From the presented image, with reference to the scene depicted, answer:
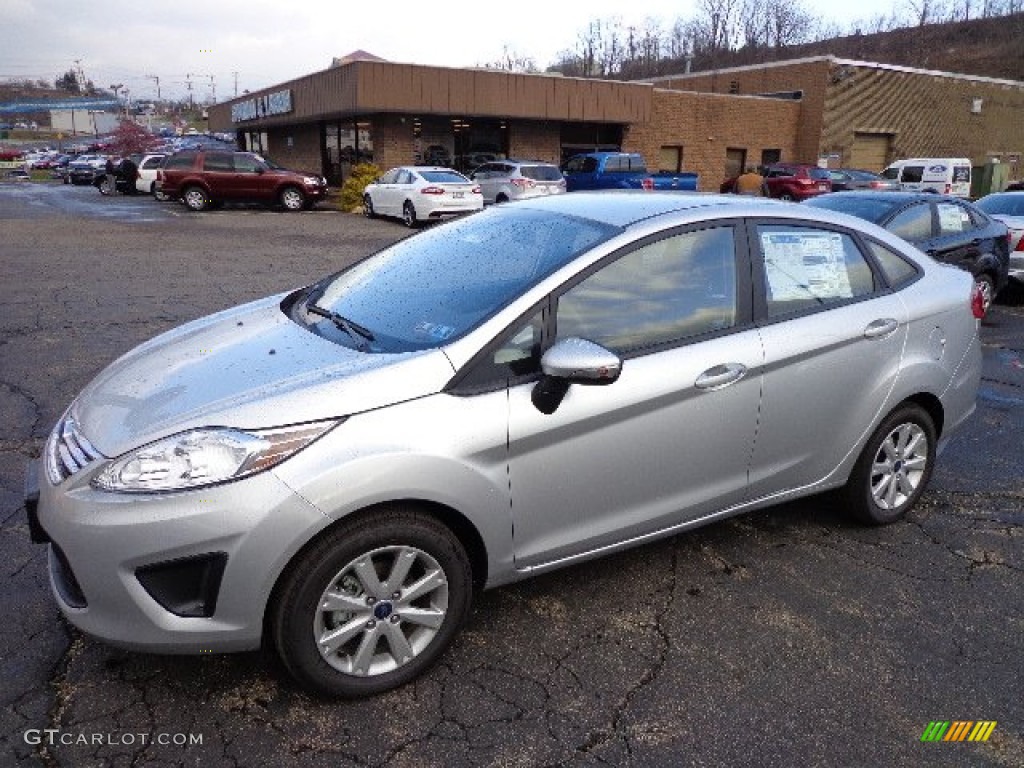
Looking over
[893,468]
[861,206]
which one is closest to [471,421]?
[893,468]

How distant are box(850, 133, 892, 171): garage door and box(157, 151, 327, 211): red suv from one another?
83.3 feet

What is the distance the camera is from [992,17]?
85812mm

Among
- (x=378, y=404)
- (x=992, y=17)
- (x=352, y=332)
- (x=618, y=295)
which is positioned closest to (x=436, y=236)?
(x=352, y=332)

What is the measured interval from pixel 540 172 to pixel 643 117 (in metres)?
10.4

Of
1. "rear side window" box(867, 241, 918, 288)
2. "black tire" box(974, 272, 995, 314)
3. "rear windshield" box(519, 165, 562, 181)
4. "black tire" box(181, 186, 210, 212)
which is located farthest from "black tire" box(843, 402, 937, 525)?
"black tire" box(181, 186, 210, 212)

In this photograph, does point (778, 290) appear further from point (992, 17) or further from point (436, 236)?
point (992, 17)

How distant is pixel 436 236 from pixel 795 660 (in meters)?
2.37

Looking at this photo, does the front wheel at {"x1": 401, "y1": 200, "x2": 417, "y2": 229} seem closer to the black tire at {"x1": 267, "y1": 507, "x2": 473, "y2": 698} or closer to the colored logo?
the black tire at {"x1": 267, "y1": 507, "x2": 473, "y2": 698}

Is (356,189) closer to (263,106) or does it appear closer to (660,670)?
(263,106)

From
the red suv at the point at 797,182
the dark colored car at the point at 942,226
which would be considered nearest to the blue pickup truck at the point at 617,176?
the red suv at the point at 797,182

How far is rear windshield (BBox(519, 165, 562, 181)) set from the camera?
19.5 m

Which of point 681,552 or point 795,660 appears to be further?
point 681,552

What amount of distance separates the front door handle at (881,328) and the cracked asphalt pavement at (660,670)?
100cm

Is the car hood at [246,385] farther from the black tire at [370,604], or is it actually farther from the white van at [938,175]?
the white van at [938,175]
